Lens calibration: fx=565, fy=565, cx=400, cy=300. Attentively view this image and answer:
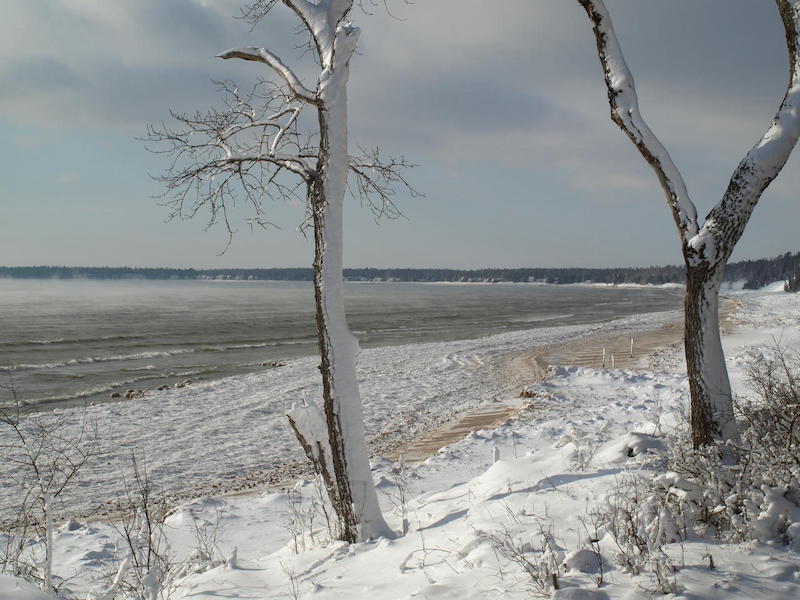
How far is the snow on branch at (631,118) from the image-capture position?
5.50 metres

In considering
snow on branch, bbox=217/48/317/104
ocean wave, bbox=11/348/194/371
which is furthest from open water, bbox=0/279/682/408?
snow on branch, bbox=217/48/317/104

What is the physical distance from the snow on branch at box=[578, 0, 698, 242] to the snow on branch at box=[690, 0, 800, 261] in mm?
278

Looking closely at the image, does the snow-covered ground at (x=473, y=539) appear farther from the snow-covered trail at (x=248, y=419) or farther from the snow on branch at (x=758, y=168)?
the snow on branch at (x=758, y=168)

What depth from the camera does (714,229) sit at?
5141 millimetres

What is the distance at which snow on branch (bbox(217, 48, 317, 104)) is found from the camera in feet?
20.1

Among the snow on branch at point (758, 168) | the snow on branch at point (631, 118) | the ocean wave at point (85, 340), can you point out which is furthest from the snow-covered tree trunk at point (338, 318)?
the ocean wave at point (85, 340)

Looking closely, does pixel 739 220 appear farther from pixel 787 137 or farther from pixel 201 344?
pixel 201 344

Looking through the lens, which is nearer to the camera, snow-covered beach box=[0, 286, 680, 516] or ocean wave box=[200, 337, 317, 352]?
Answer: snow-covered beach box=[0, 286, 680, 516]

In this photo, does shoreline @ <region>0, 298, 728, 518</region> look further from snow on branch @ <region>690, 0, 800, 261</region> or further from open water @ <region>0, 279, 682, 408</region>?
snow on branch @ <region>690, 0, 800, 261</region>

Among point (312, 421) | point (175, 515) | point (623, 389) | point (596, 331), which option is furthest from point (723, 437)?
point (596, 331)

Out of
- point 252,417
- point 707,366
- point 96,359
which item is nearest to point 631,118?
point 707,366

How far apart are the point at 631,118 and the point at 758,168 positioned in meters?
1.22

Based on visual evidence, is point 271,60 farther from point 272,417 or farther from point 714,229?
point 272,417

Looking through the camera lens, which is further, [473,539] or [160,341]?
[160,341]
